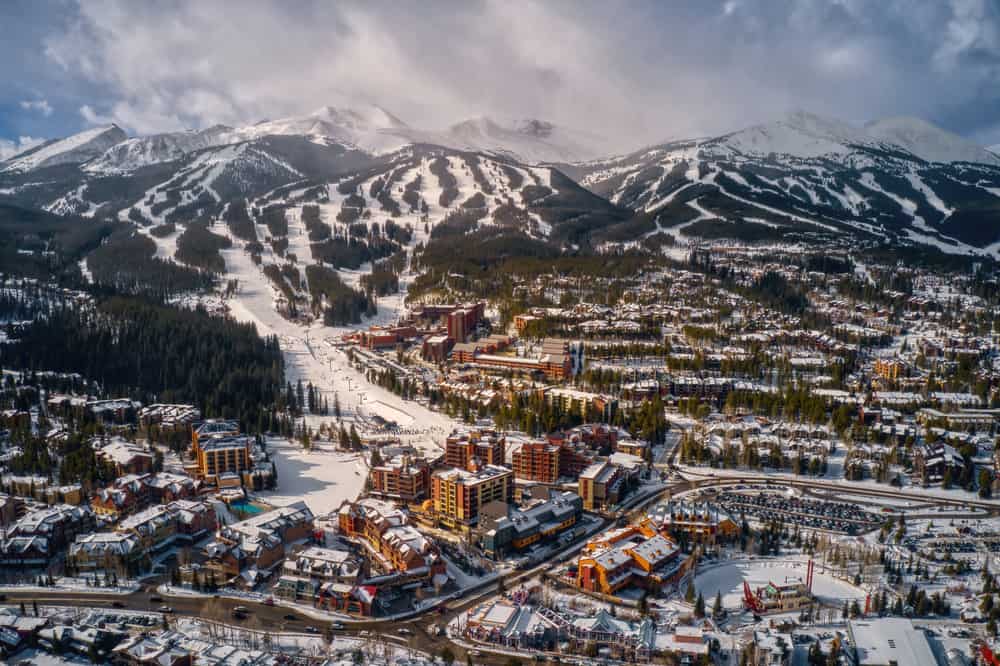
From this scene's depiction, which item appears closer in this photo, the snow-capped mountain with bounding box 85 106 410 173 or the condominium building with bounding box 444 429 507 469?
the condominium building with bounding box 444 429 507 469

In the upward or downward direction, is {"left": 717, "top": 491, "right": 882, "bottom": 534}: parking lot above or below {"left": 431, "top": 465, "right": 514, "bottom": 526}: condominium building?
below

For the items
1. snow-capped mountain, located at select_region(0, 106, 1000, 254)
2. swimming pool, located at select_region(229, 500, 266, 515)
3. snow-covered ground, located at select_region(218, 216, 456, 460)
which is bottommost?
swimming pool, located at select_region(229, 500, 266, 515)

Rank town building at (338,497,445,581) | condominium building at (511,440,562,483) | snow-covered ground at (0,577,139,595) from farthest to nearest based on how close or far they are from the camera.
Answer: condominium building at (511,440,562,483) < town building at (338,497,445,581) < snow-covered ground at (0,577,139,595)

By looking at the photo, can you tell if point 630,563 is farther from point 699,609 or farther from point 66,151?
point 66,151

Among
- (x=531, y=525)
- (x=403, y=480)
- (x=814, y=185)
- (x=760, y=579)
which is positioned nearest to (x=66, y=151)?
(x=814, y=185)

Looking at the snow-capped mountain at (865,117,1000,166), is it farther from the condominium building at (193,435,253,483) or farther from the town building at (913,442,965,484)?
the condominium building at (193,435,253,483)

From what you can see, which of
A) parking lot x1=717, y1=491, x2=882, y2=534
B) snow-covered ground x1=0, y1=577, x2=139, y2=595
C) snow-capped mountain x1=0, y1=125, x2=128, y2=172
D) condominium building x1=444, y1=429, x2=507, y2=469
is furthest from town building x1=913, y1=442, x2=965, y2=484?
snow-capped mountain x1=0, y1=125, x2=128, y2=172

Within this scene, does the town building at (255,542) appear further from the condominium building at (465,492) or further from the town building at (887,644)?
the town building at (887,644)
